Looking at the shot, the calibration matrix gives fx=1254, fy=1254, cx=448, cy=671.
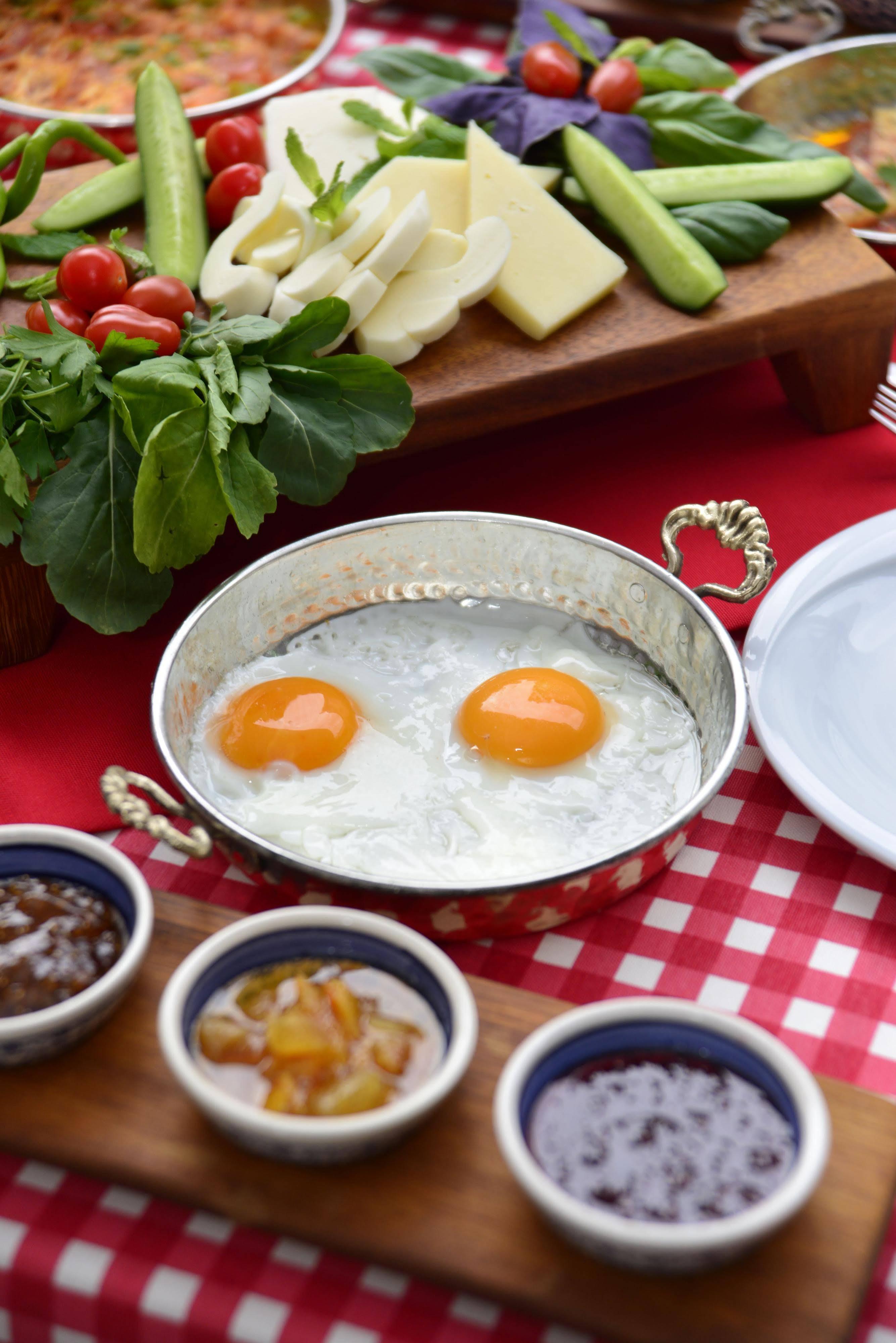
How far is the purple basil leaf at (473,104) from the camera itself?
2.28 meters

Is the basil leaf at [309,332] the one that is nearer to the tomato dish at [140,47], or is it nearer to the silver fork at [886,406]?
the silver fork at [886,406]

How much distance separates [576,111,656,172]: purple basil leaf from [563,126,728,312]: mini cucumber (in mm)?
47

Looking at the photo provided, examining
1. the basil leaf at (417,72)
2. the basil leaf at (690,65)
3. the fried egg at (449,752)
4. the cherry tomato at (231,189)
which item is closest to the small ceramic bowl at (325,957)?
the fried egg at (449,752)

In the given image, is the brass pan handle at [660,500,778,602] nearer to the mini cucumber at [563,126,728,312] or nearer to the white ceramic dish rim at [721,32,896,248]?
the mini cucumber at [563,126,728,312]

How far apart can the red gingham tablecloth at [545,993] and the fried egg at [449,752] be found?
4.2 inches

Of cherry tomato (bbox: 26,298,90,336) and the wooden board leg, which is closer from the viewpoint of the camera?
cherry tomato (bbox: 26,298,90,336)

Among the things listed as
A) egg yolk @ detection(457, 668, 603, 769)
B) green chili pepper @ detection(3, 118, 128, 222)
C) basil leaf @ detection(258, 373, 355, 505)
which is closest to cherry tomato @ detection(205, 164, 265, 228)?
green chili pepper @ detection(3, 118, 128, 222)

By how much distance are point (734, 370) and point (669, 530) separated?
0.93 m

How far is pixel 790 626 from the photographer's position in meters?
1.69

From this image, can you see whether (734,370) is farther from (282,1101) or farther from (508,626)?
(282,1101)

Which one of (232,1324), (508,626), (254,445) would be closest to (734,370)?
(508,626)

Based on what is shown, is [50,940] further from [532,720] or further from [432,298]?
[432,298]

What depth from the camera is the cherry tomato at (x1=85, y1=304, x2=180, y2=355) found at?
1707 millimetres

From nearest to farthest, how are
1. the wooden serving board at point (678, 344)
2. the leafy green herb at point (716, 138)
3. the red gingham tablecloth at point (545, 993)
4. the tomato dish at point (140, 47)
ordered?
the red gingham tablecloth at point (545, 993) < the wooden serving board at point (678, 344) < the leafy green herb at point (716, 138) < the tomato dish at point (140, 47)
